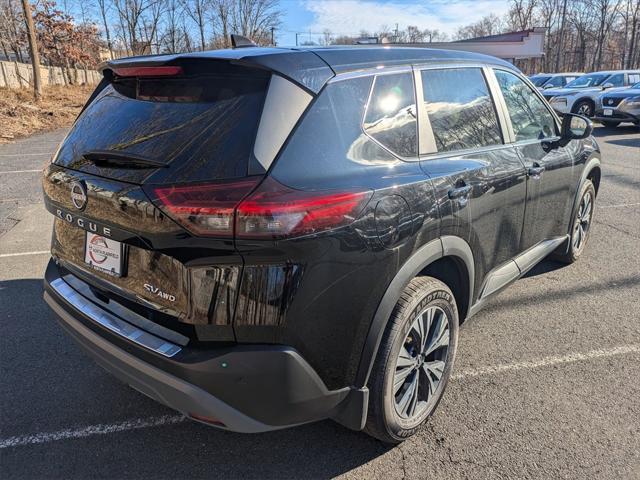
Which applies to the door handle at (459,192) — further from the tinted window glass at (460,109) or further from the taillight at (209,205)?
the taillight at (209,205)

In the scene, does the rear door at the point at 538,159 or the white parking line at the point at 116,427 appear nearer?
the white parking line at the point at 116,427

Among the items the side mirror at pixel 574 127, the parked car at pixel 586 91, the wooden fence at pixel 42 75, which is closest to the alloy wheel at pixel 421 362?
the side mirror at pixel 574 127

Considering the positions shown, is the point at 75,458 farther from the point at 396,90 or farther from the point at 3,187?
the point at 3,187

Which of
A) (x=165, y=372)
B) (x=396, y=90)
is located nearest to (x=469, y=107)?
(x=396, y=90)

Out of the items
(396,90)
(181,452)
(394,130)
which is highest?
(396,90)

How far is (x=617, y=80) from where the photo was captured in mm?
19672

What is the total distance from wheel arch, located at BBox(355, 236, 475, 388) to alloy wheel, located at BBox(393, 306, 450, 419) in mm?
236

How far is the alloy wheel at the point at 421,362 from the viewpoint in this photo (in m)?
2.36

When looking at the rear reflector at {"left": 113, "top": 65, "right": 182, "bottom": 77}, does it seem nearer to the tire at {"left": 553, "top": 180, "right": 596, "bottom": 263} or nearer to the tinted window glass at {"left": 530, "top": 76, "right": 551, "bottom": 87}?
the tire at {"left": 553, "top": 180, "right": 596, "bottom": 263}

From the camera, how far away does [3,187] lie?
832 centimetres

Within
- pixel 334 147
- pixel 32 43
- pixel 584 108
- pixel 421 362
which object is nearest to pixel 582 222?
pixel 421 362

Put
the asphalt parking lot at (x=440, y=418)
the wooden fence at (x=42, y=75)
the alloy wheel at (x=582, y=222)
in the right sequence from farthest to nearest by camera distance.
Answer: the wooden fence at (x=42, y=75), the alloy wheel at (x=582, y=222), the asphalt parking lot at (x=440, y=418)

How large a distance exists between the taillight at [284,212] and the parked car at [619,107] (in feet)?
56.4

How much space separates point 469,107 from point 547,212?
1257 millimetres
